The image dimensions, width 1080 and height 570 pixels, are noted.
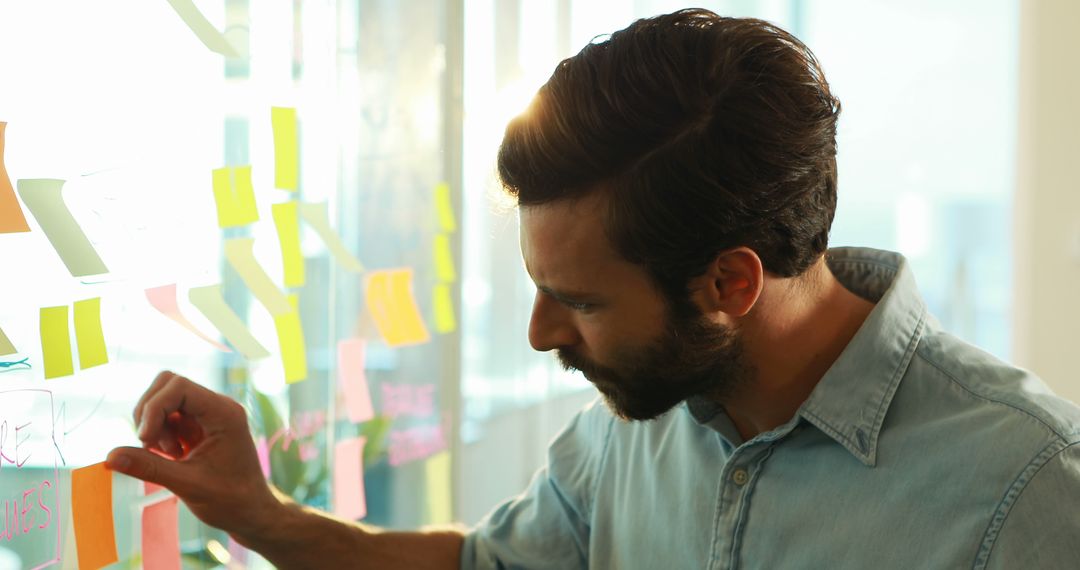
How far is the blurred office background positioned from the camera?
0.88 m

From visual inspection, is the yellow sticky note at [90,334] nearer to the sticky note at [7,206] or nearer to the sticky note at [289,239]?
the sticky note at [7,206]

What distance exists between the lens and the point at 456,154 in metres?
1.60

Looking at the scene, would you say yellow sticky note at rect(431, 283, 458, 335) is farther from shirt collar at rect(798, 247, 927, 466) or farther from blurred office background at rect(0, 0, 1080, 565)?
shirt collar at rect(798, 247, 927, 466)

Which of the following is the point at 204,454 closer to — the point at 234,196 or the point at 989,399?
the point at 234,196

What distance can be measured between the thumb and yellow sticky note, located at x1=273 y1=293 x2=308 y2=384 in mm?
252

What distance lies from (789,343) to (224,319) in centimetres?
57

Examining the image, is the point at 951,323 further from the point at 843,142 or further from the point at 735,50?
the point at 735,50

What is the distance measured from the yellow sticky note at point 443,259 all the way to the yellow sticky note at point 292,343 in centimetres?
40

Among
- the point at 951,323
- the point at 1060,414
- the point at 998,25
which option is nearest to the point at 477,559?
the point at 1060,414

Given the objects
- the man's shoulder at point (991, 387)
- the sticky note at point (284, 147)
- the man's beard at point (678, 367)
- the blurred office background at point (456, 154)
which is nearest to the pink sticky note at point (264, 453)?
the blurred office background at point (456, 154)

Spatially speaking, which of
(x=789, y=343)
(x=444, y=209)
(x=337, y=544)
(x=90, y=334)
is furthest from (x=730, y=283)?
(x=444, y=209)

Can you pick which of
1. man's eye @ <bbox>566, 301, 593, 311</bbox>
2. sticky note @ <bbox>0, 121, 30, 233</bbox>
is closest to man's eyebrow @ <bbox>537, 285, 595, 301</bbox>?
man's eye @ <bbox>566, 301, 593, 311</bbox>

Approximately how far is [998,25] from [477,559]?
256 centimetres

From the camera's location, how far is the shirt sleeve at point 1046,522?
808 millimetres
